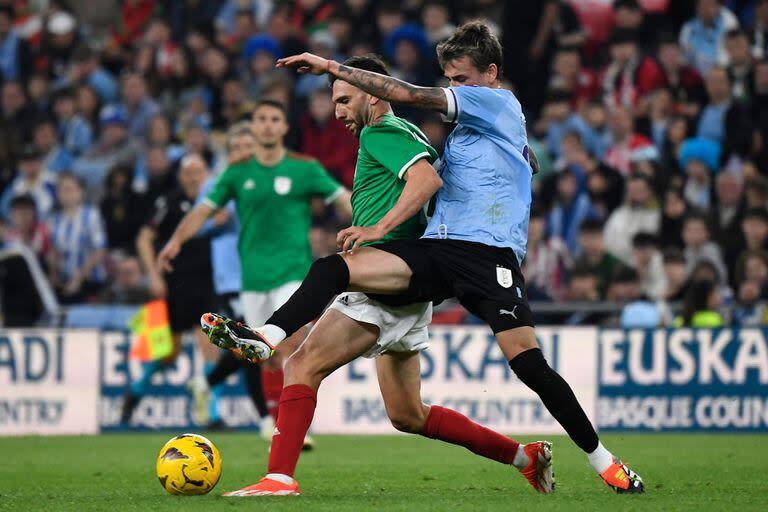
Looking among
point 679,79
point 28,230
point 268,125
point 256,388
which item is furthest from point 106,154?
point 268,125

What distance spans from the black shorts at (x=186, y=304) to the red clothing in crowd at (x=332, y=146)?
337cm

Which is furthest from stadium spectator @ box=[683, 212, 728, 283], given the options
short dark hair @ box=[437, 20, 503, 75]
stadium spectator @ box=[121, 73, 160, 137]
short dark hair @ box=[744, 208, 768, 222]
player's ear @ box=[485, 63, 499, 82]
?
stadium spectator @ box=[121, 73, 160, 137]

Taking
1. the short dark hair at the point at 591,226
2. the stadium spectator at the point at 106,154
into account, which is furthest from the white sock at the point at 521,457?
the stadium spectator at the point at 106,154

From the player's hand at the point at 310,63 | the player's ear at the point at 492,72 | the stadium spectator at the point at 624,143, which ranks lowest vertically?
the player's hand at the point at 310,63

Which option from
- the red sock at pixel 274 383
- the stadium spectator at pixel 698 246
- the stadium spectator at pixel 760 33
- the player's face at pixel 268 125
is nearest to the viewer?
the red sock at pixel 274 383

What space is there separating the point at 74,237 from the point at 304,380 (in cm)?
1098

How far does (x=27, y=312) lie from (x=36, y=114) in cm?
452

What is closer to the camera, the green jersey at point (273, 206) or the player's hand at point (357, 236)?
the player's hand at point (357, 236)

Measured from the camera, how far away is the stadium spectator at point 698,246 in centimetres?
1392

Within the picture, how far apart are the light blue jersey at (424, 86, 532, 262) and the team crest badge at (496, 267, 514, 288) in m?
0.13

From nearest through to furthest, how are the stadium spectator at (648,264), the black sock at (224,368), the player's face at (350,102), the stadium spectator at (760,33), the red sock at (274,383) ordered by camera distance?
the player's face at (350,102) → the red sock at (274,383) → the black sock at (224,368) → the stadium spectator at (648,264) → the stadium spectator at (760,33)

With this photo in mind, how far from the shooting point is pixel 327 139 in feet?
54.1

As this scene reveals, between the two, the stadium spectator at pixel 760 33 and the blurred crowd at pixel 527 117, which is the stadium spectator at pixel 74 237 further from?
the stadium spectator at pixel 760 33

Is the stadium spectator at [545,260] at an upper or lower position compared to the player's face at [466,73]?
lower
